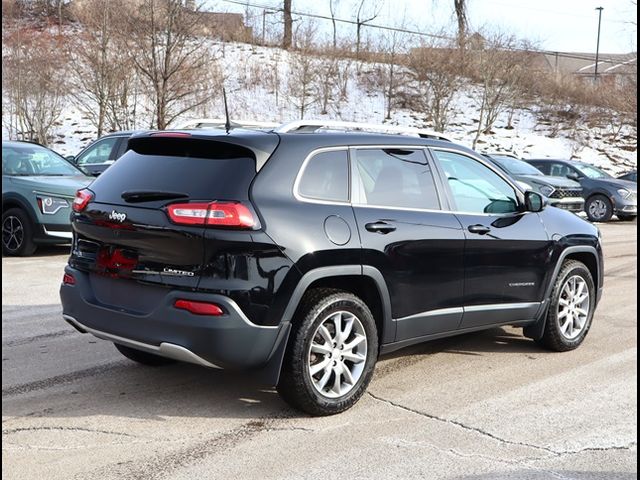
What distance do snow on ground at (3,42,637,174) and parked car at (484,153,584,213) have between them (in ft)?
45.7

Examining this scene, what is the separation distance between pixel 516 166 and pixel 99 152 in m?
10.2

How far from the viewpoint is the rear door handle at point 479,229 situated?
556 centimetres

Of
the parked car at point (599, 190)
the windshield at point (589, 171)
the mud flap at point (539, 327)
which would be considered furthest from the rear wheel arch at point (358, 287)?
the windshield at point (589, 171)

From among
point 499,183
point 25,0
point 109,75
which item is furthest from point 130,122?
point 499,183

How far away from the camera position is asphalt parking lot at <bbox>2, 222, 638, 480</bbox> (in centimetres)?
391

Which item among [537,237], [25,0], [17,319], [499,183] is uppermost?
[25,0]

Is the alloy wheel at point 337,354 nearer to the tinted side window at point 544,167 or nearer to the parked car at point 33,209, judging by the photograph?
the parked car at point 33,209

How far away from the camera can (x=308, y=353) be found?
177 inches

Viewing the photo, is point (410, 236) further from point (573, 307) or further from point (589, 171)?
point (589, 171)

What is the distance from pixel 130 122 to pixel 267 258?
82.2ft

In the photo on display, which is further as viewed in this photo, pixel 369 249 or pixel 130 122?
pixel 130 122

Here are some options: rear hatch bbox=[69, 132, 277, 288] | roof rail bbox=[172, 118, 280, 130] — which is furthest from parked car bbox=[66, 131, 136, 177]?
rear hatch bbox=[69, 132, 277, 288]

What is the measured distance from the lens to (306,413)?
183 inches

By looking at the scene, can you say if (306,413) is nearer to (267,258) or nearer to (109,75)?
(267,258)
